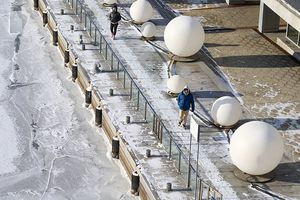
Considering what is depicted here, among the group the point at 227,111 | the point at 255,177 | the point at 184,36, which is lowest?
the point at 255,177

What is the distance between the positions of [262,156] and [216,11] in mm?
14877

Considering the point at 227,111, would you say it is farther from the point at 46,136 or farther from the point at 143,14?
the point at 143,14

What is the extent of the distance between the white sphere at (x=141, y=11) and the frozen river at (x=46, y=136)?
11.4ft

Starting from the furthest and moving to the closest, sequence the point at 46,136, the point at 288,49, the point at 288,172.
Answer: the point at 288,49
the point at 46,136
the point at 288,172

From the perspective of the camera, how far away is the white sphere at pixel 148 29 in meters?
27.9

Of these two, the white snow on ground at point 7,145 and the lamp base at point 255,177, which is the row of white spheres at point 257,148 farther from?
the white snow on ground at point 7,145

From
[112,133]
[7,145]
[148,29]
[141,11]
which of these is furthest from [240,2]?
[7,145]

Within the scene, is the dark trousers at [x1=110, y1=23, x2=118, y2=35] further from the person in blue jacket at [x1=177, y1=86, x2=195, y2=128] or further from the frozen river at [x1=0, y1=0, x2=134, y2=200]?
the person in blue jacket at [x1=177, y1=86, x2=195, y2=128]

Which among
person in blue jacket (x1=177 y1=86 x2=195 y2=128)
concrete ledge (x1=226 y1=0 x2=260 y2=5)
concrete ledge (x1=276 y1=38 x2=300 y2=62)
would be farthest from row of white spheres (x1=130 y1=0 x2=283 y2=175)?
concrete ledge (x1=226 y1=0 x2=260 y2=5)

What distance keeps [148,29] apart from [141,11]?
1.43 meters

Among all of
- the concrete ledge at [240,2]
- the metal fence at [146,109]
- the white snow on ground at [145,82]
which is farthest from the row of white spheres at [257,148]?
the concrete ledge at [240,2]

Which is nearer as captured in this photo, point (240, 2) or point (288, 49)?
point (288, 49)

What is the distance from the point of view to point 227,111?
21.2 metres

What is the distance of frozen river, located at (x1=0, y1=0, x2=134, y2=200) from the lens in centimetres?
2059
